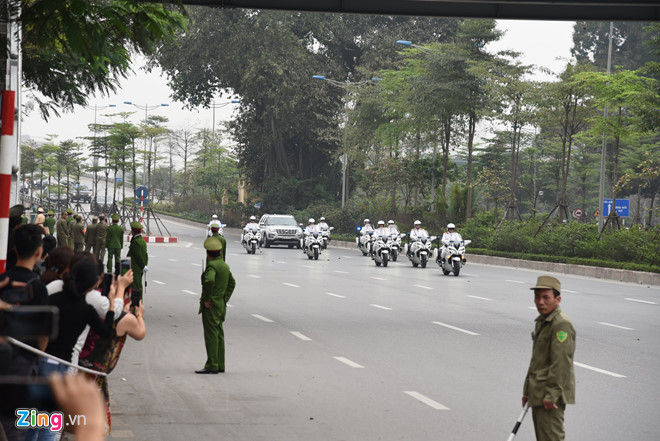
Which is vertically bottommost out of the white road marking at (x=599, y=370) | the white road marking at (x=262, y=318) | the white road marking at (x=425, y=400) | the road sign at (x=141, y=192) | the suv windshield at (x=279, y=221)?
the white road marking at (x=262, y=318)

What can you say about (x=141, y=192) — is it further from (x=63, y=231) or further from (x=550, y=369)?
(x=550, y=369)

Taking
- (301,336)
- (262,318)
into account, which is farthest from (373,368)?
(262,318)

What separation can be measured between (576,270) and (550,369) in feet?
89.4

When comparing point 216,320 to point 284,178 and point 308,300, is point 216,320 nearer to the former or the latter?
point 308,300

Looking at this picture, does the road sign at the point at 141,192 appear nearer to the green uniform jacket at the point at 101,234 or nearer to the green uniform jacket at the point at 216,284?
the green uniform jacket at the point at 101,234

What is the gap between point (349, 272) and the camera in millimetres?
30359

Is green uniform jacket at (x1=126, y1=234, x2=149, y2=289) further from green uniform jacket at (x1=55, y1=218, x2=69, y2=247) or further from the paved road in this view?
green uniform jacket at (x1=55, y1=218, x2=69, y2=247)

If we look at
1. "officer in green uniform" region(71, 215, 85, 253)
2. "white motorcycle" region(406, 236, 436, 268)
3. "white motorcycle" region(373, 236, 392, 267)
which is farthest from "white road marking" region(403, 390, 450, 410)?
"white motorcycle" region(406, 236, 436, 268)

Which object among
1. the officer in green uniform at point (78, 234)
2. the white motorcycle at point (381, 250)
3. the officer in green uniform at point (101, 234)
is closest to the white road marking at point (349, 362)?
the officer in green uniform at point (101, 234)

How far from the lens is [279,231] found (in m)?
50.2

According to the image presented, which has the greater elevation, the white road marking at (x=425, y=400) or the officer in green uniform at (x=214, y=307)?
the officer in green uniform at (x=214, y=307)

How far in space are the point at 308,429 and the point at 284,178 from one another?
58.5 meters

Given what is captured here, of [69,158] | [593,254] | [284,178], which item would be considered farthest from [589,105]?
[69,158]

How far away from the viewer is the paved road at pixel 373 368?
8.37m
